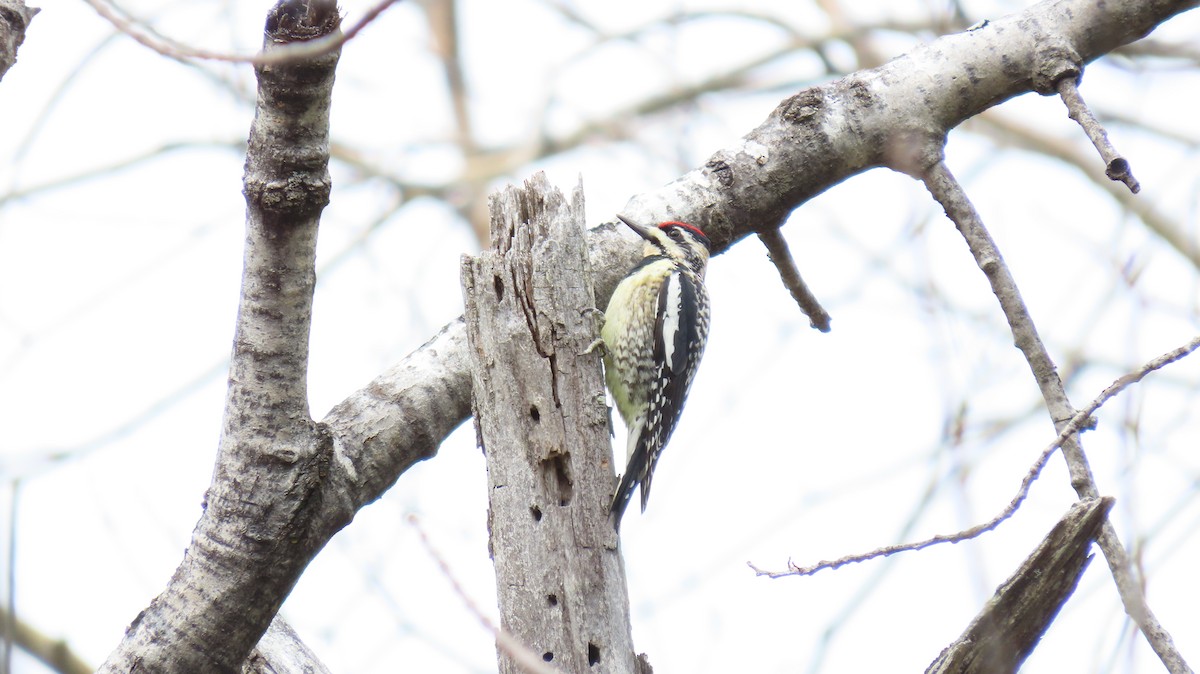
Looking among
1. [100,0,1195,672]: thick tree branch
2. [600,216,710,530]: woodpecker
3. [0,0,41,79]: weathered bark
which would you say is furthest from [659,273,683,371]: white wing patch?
[0,0,41,79]: weathered bark

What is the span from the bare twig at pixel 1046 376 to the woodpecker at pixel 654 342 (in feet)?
3.30

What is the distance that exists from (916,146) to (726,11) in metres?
6.54

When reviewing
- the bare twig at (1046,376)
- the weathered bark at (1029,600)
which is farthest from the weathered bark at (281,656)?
the bare twig at (1046,376)

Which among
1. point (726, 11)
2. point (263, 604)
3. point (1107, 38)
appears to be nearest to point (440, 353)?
point (263, 604)

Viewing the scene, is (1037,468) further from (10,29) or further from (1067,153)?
(1067,153)

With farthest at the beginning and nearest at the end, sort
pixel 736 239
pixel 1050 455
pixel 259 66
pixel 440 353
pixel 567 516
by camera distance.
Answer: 1. pixel 736 239
2. pixel 440 353
3. pixel 567 516
4. pixel 1050 455
5. pixel 259 66

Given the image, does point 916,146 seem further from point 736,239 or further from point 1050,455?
point 1050,455

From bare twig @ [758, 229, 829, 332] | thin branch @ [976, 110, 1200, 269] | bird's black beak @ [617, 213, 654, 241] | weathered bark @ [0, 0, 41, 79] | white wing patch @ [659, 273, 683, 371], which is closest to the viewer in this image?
weathered bark @ [0, 0, 41, 79]

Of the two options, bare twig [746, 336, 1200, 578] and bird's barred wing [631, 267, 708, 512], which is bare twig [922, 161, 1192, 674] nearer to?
bare twig [746, 336, 1200, 578]

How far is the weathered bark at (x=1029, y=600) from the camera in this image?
2.03 meters

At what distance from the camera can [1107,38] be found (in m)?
3.28

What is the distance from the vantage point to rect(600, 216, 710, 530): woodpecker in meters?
4.08

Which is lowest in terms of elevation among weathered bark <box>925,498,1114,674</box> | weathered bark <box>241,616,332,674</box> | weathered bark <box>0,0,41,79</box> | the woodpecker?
weathered bark <box>241,616,332,674</box>

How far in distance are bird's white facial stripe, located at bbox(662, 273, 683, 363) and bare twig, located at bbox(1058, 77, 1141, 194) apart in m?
1.90
